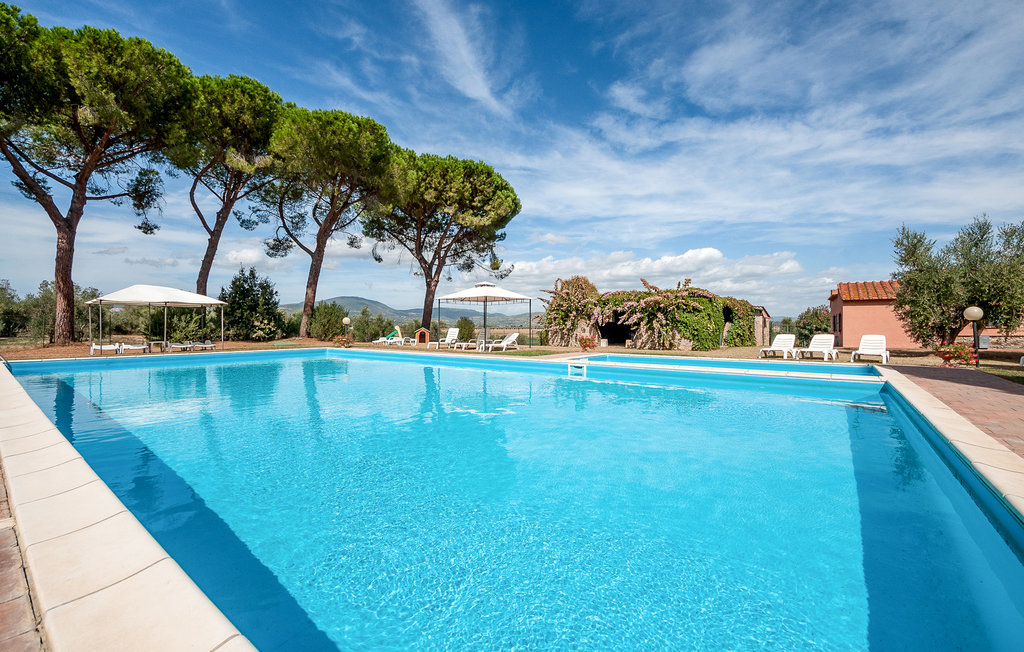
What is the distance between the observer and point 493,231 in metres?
21.3

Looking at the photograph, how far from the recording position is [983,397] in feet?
18.9

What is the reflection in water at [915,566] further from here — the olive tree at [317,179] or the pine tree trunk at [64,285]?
the pine tree trunk at [64,285]

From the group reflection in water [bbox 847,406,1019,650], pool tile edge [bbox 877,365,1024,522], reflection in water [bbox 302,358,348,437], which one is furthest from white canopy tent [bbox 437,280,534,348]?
reflection in water [bbox 847,406,1019,650]

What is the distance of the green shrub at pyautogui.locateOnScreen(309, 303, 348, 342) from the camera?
18688 mm

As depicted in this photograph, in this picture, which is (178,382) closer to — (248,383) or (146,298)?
(248,383)

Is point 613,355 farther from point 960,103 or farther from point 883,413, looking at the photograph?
point 960,103

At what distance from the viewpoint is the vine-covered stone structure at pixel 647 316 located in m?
14.9

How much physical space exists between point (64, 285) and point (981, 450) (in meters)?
19.7

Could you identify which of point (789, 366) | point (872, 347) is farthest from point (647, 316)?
point (872, 347)

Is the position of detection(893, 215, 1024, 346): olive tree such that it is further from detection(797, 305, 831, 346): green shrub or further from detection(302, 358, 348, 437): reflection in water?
detection(302, 358, 348, 437): reflection in water

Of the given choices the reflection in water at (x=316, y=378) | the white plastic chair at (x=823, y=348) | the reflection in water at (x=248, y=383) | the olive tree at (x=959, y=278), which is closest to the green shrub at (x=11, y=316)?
the reflection in water at (x=248, y=383)

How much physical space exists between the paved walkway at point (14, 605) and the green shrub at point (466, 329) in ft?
53.7

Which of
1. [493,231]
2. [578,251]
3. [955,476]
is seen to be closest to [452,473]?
[955,476]

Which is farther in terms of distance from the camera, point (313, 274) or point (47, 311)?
point (313, 274)
